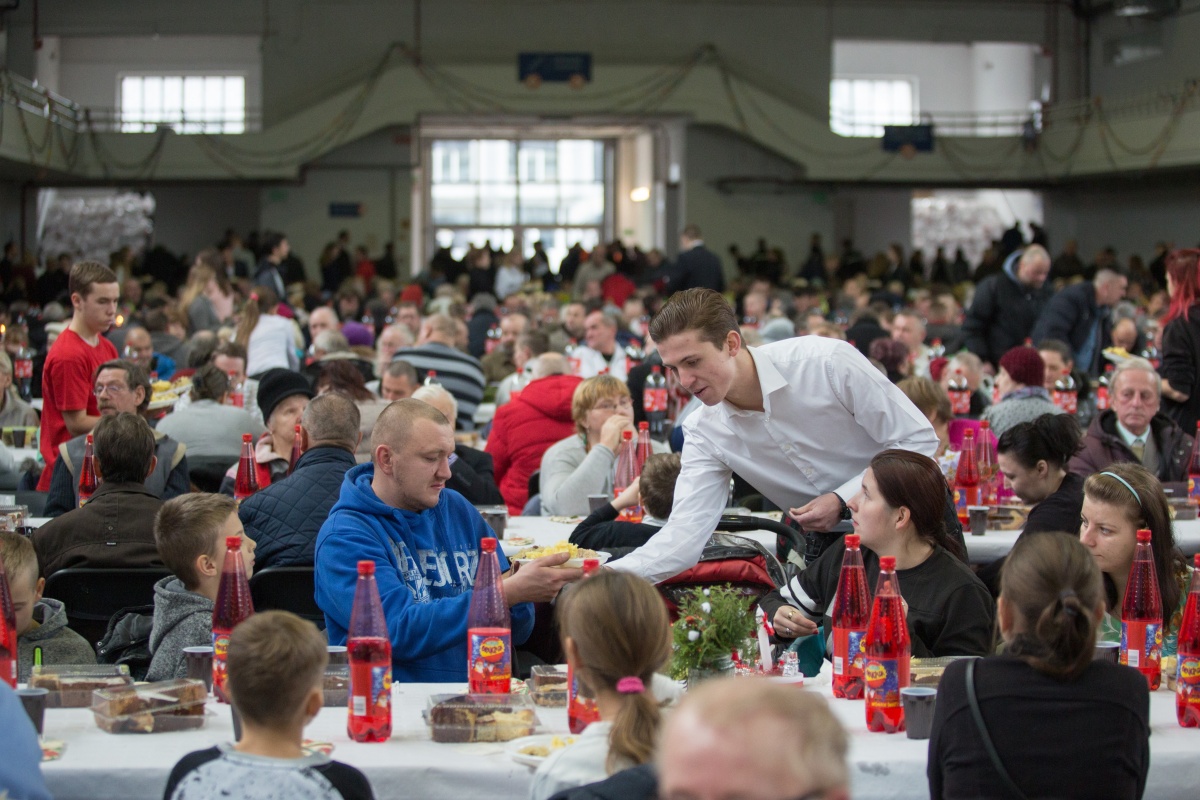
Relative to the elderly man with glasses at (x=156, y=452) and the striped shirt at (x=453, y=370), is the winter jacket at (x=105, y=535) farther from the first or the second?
the striped shirt at (x=453, y=370)

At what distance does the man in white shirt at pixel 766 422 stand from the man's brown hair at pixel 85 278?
10.5ft

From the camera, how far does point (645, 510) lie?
480 cm

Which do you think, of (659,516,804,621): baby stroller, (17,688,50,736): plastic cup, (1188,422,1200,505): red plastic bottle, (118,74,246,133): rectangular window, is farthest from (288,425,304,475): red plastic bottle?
(118,74,246,133): rectangular window

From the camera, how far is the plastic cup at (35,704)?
2.75 m

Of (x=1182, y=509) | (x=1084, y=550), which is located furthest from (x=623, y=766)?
(x=1182, y=509)

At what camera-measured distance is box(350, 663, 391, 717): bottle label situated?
276 centimetres

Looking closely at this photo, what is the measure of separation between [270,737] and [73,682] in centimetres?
87

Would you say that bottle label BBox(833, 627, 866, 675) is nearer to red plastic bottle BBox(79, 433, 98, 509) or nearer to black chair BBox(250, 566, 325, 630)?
black chair BBox(250, 566, 325, 630)

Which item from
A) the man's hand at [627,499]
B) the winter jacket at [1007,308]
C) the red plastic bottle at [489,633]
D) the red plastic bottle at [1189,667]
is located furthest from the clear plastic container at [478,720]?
the winter jacket at [1007,308]

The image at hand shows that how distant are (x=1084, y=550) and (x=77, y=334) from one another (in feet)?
15.8

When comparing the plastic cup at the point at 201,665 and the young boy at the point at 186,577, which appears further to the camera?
the young boy at the point at 186,577

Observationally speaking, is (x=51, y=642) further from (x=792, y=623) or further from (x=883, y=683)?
(x=883, y=683)

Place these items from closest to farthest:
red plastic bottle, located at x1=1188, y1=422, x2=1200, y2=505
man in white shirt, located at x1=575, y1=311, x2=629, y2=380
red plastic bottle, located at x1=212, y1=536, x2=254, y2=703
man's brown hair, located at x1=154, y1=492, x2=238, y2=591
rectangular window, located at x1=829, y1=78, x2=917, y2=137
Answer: red plastic bottle, located at x1=212, y1=536, x2=254, y2=703 → man's brown hair, located at x1=154, y1=492, x2=238, y2=591 → red plastic bottle, located at x1=1188, y1=422, x2=1200, y2=505 → man in white shirt, located at x1=575, y1=311, x2=629, y2=380 → rectangular window, located at x1=829, y1=78, x2=917, y2=137

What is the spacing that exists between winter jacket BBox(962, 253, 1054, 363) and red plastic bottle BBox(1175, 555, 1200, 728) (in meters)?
6.92
